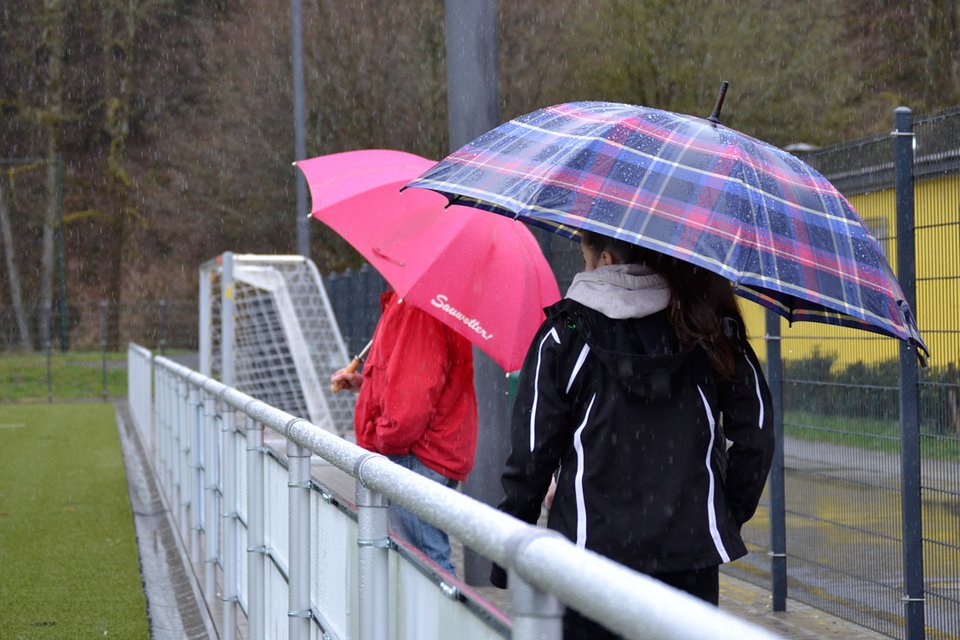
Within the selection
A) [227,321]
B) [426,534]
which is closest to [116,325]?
[227,321]

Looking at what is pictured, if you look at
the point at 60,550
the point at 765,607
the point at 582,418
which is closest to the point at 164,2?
the point at 60,550

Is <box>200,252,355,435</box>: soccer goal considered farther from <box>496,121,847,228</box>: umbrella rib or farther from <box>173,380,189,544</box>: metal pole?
<box>496,121,847,228</box>: umbrella rib

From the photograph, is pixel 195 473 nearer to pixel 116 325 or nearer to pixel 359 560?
pixel 359 560

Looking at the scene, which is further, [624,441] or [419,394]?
[419,394]

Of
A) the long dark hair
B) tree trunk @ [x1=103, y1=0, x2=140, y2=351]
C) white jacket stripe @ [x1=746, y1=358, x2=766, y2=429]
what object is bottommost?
white jacket stripe @ [x1=746, y1=358, x2=766, y2=429]

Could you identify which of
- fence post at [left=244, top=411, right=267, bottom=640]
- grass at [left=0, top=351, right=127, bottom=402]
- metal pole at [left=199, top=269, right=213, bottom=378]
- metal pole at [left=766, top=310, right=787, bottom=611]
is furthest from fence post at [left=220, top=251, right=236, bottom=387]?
grass at [left=0, top=351, right=127, bottom=402]

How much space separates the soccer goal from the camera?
53.0ft

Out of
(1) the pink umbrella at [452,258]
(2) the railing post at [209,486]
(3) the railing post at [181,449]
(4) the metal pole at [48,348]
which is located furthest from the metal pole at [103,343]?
(1) the pink umbrella at [452,258]

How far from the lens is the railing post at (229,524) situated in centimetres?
567

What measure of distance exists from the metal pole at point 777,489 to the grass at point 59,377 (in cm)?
2368

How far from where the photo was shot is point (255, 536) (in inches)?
188

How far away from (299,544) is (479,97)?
14.4 feet

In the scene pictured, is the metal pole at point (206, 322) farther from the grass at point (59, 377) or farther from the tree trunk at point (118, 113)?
the tree trunk at point (118, 113)

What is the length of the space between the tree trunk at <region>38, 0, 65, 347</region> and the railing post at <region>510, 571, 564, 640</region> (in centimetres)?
3660
